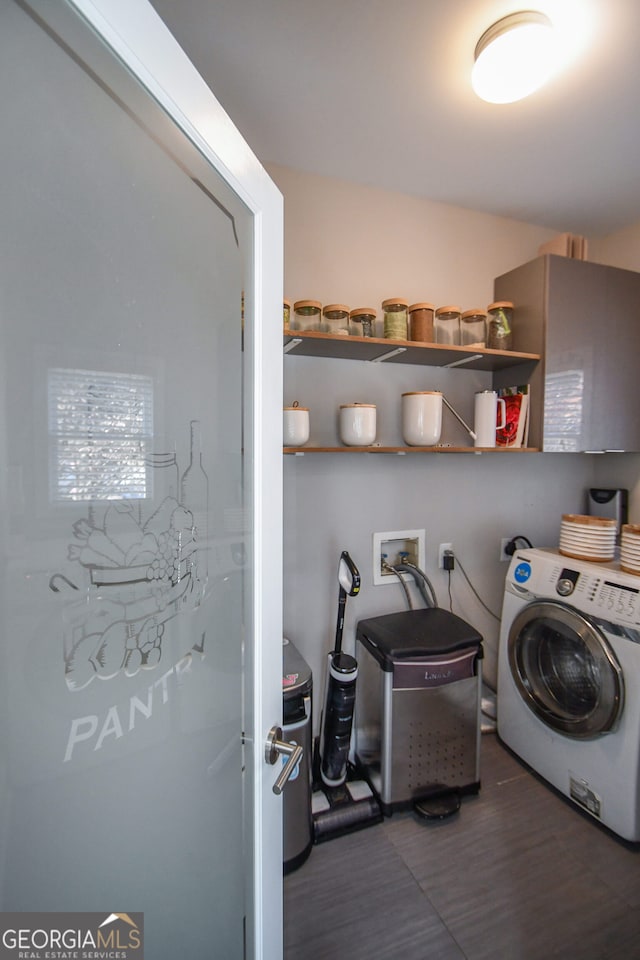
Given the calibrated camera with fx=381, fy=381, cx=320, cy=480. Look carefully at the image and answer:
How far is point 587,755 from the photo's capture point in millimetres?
1521

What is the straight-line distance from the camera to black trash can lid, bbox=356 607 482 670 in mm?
1534

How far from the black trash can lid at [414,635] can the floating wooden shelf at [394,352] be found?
3.91ft

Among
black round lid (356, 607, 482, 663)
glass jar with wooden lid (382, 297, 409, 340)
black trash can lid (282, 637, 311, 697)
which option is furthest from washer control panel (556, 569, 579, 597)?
glass jar with wooden lid (382, 297, 409, 340)

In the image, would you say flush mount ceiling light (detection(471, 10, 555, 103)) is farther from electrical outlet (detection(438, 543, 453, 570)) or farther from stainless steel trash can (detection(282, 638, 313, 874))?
stainless steel trash can (detection(282, 638, 313, 874))

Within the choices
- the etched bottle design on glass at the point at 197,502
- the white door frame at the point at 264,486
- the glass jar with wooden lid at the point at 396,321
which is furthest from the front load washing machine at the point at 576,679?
the etched bottle design on glass at the point at 197,502

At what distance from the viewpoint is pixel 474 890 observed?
4.20ft

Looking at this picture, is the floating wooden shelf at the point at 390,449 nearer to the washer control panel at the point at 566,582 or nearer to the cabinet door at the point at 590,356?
the cabinet door at the point at 590,356

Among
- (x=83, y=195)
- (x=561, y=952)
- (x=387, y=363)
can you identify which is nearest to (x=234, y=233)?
(x=83, y=195)

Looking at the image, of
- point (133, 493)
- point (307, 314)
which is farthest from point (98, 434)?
point (307, 314)

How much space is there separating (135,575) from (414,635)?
1399mm

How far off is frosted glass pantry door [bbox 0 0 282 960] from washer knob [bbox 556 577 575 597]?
138 centimetres

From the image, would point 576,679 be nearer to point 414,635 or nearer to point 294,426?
point 414,635

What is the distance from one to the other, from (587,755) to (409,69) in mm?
2519

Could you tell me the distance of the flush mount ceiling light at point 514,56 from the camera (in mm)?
1004
